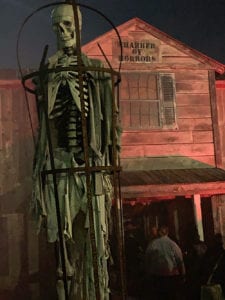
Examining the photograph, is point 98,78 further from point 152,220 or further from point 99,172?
point 152,220

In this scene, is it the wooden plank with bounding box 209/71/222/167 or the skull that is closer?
the skull

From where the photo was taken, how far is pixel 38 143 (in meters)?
4.46

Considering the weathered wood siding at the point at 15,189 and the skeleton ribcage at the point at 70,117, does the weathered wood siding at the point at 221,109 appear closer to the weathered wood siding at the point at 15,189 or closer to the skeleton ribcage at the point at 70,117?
the weathered wood siding at the point at 15,189

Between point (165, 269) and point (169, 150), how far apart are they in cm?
421

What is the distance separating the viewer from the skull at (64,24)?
14.7ft

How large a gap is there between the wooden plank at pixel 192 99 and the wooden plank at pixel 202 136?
0.85 metres

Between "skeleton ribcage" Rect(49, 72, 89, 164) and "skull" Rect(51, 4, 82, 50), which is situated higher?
"skull" Rect(51, 4, 82, 50)

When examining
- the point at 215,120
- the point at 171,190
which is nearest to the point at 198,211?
the point at 171,190

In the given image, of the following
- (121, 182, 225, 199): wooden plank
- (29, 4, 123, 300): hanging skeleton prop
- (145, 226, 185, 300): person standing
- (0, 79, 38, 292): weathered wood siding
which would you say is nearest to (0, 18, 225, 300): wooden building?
(0, 79, 38, 292): weathered wood siding

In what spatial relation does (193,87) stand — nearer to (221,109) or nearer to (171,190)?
(221,109)

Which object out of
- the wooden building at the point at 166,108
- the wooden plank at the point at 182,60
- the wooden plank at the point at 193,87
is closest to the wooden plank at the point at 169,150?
the wooden building at the point at 166,108

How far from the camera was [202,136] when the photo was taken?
493 inches

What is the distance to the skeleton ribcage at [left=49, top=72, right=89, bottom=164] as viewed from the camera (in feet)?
14.4

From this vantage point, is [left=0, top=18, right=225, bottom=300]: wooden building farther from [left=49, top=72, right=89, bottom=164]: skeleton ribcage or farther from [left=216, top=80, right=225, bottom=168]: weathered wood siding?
[left=49, top=72, right=89, bottom=164]: skeleton ribcage
